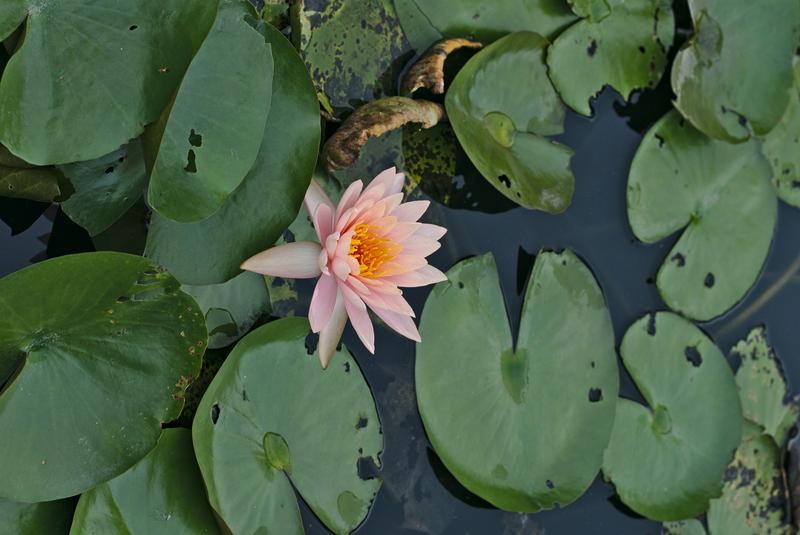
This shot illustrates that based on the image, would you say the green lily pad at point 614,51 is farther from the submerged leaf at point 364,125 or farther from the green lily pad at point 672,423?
the green lily pad at point 672,423

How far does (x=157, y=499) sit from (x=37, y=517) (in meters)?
0.28

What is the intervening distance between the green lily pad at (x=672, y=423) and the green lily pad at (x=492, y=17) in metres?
1.11

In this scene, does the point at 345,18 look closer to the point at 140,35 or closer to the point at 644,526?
the point at 140,35

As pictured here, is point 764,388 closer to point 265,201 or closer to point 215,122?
A: point 265,201

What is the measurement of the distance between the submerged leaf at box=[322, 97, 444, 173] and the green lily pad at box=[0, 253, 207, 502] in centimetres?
62

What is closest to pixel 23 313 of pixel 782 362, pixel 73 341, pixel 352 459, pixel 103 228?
pixel 73 341

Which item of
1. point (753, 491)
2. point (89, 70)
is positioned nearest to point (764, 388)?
point (753, 491)

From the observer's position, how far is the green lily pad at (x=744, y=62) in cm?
261

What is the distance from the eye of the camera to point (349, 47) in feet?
7.11

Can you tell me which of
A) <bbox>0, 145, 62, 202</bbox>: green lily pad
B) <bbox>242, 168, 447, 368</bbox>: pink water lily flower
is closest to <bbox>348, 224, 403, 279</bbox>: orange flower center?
<bbox>242, 168, 447, 368</bbox>: pink water lily flower

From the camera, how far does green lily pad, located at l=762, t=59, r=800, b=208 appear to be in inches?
110

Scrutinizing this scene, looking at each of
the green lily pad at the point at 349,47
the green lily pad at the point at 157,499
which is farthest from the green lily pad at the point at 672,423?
the green lily pad at the point at 157,499

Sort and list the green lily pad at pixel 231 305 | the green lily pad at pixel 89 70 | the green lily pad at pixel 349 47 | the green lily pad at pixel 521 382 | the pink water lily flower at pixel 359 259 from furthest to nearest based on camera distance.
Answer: the green lily pad at pixel 521 382, the green lily pad at pixel 349 47, the green lily pad at pixel 231 305, the pink water lily flower at pixel 359 259, the green lily pad at pixel 89 70

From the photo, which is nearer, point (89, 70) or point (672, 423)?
point (89, 70)
